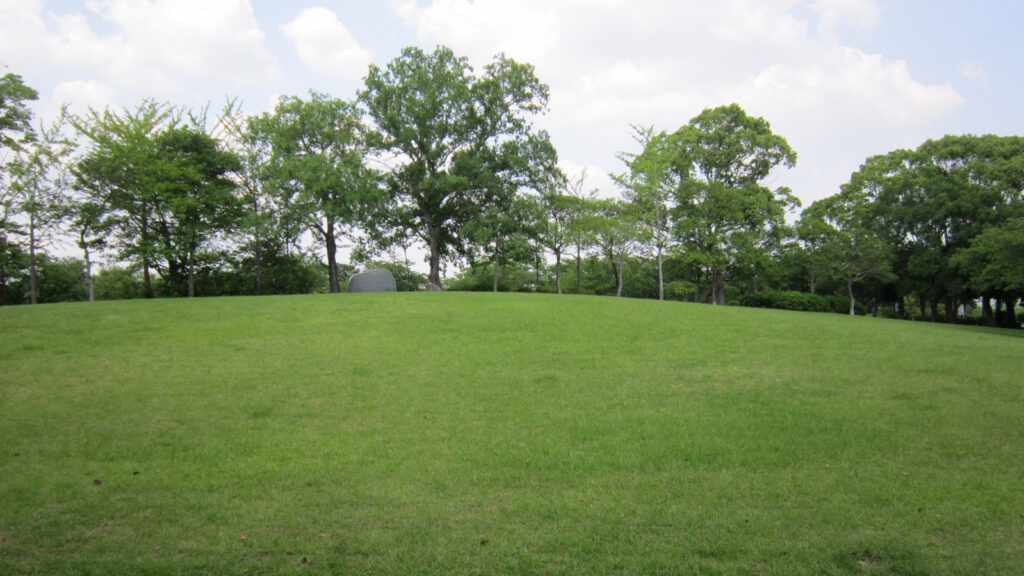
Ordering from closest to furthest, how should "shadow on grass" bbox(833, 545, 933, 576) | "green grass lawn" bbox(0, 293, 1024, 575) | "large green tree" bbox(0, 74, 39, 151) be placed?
"shadow on grass" bbox(833, 545, 933, 576) → "green grass lawn" bbox(0, 293, 1024, 575) → "large green tree" bbox(0, 74, 39, 151)

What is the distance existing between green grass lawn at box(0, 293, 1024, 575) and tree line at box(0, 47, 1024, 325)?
19.8 m

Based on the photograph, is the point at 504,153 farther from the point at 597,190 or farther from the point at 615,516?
the point at 615,516

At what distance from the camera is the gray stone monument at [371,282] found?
2812 centimetres

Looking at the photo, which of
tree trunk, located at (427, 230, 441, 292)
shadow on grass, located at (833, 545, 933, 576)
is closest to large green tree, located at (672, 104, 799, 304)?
tree trunk, located at (427, 230, 441, 292)

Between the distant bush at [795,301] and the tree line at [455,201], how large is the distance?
0.13m

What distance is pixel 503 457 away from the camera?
238 inches

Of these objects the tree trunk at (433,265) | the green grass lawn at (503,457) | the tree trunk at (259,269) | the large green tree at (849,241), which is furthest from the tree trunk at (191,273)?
the large green tree at (849,241)

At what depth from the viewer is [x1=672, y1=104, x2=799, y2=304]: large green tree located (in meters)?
35.5

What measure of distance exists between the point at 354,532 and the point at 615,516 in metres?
2.37

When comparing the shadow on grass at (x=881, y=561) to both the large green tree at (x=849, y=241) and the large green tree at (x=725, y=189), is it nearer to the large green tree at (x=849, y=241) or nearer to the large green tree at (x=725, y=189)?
the large green tree at (x=849, y=241)

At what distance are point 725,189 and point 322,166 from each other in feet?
89.7

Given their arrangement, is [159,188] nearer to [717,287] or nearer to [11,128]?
[11,128]

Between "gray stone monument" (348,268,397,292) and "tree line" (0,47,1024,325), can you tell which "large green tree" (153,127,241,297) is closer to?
"tree line" (0,47,1024,325)

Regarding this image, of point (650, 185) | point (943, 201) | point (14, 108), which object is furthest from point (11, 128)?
point (943, 201)
